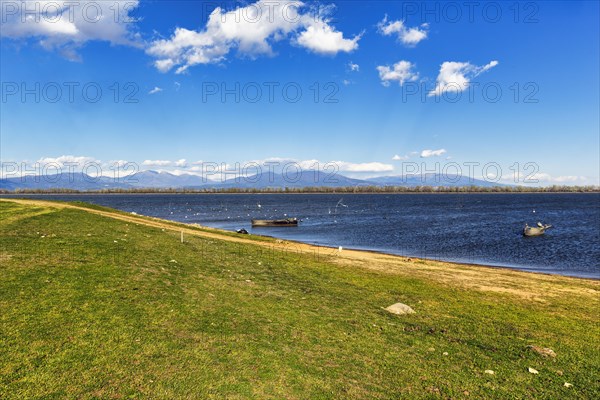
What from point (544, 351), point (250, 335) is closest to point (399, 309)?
point (544, 351)

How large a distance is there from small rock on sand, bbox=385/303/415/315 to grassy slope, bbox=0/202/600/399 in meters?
0.40

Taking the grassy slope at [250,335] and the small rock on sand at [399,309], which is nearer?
the grassy slope at [250,335]

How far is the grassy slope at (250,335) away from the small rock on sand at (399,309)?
0.40 m

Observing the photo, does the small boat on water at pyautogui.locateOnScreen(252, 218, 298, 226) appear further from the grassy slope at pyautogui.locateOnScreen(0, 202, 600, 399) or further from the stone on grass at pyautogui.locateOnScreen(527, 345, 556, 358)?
the stone on grass at pyautogui.locateOnScreen(527, 345, 556, 358)

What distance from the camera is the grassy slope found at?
26.4ft

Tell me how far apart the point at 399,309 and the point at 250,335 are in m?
6.69

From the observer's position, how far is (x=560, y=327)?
14117 millimetres

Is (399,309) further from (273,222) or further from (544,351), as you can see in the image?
(273,222)

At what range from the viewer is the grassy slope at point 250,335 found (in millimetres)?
8055

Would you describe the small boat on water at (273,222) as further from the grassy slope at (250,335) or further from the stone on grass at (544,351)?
the stone on grass at (544,351)

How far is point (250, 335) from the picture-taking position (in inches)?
421

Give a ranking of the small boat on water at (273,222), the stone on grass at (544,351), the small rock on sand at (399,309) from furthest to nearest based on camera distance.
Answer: the small boat on water at (273,222), the small rock on sand at (399,309), the stone on grass at (544,351)

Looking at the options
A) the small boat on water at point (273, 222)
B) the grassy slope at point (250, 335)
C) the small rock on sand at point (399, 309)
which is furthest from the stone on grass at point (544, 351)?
the small boat on water at point (273, 222)

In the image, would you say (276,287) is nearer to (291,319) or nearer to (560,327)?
(291,319)
